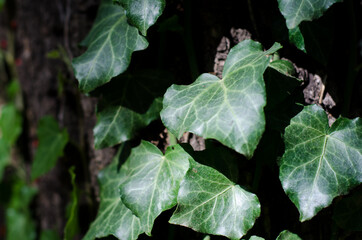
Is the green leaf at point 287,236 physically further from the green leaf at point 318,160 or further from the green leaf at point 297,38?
the green leaf at point 297,38

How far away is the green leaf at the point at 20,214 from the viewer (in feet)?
6.07

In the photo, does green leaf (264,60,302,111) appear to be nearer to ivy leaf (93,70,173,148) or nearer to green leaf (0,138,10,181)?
ivy leaf (93,70,173,148)

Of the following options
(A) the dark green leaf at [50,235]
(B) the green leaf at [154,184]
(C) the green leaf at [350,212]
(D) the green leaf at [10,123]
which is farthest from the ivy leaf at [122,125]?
(D) the green leaf at [10,123]

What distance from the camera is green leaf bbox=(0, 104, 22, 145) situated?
1833 mm

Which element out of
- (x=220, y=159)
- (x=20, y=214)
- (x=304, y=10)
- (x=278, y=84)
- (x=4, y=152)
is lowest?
(x=20, y=214)

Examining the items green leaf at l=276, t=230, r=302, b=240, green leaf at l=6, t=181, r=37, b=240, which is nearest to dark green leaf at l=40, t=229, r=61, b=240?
green leaf at l=6, t=181, r=37, b=240

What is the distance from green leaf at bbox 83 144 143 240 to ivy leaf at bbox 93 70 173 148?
4.5 inches

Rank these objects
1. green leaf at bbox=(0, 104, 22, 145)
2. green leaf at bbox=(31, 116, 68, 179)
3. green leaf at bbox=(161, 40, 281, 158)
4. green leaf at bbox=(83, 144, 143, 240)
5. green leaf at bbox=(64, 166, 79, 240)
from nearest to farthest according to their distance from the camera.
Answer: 1. green leaf at bbox=(161, 40, 281, 158)
2. green leaf at bbox=(83, 144, 143, 240)
3. green leaf at bbox=(64, 166, 79, 240)
4. green leaf at bbox=(31, 116, 68, 179)
5. green leaf at bbox=(0, 104, 22, 145)

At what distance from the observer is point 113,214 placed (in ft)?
2.92

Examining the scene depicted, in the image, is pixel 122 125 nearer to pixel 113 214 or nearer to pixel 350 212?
pixel 113 214

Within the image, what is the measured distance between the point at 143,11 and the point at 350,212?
0.68 meters

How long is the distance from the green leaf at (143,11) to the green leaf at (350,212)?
2.03 ft

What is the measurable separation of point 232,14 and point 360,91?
0.40 meters

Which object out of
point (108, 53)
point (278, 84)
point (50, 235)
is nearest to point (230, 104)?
point (278, 84)
